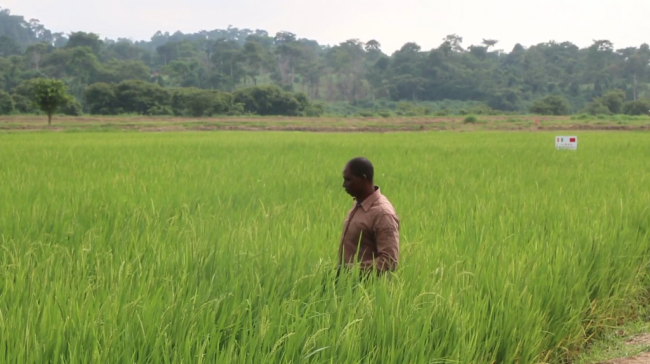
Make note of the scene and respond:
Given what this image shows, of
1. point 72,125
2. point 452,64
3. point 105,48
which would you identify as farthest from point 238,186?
point 105,48

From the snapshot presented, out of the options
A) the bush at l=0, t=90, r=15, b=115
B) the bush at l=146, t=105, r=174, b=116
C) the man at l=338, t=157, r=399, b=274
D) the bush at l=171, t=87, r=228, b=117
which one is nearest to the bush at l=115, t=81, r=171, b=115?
the bush at l=146, t=105, r=174, b=116

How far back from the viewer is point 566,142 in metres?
10.5

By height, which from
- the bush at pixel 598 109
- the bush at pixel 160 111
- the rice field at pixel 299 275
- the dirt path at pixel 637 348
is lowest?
the dirt path at pixel 637 348

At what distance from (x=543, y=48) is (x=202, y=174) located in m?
84.8

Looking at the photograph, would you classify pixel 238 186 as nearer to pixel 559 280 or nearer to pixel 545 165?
pixel 559 280

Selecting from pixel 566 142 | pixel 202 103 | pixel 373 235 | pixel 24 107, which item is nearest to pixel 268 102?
pixel 202 103

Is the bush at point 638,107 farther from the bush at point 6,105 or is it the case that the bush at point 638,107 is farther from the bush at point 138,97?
the bush at point 6,105

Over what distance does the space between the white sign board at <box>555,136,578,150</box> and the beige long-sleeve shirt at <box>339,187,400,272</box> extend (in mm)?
8394

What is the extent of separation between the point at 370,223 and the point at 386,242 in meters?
0.10

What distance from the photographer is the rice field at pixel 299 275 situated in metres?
1.84

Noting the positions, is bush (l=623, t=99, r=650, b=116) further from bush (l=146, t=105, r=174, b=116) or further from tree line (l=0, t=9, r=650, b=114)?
bush (l=146, t=105, r=174, b=116)

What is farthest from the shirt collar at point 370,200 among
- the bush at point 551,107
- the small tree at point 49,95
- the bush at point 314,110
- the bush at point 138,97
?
the bush at point 551,107

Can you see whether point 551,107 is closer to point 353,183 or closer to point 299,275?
Result: point 353,183

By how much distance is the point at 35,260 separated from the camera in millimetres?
2863
